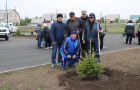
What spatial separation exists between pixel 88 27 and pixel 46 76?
2280 mm

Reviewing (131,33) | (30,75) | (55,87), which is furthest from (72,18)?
(131,33)

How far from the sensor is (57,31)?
7.67m

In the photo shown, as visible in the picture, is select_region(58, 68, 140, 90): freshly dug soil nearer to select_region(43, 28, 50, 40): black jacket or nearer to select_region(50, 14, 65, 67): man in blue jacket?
select_region(50, 14, 65, 67): man in blue jacket

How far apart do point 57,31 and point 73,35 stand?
885 millimetres

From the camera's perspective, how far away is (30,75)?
660 centimetres

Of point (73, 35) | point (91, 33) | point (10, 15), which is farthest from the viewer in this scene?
point (10, 15)

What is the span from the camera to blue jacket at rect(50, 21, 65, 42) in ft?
24.9

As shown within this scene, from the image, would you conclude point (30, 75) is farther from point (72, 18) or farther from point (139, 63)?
point (139, 63)

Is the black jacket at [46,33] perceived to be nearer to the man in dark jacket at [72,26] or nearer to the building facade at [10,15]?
the man in dark jacket at [72,26]

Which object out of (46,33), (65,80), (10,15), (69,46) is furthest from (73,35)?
(10,15)

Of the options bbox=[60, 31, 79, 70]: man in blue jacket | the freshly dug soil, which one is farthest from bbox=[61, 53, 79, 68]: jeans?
the freshly dug soil

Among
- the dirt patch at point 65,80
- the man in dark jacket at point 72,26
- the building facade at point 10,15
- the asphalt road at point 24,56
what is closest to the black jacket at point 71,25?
the man in dark jacket at point 72,26

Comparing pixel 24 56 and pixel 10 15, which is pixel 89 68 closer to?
pixel 24 56

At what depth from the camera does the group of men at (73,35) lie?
23.3 ft
